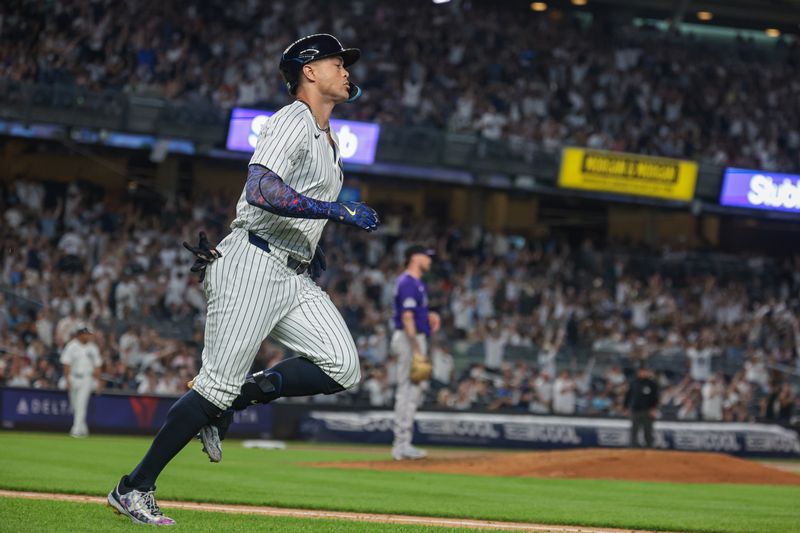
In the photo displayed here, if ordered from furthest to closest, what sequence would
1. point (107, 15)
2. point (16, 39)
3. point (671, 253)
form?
point (671, 253) < point (107, 15) < point (16, 39)

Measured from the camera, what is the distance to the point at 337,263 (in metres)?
26.6

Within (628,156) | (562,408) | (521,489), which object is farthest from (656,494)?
(628,156)

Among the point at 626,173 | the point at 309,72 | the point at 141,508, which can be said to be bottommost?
the point at 141,508

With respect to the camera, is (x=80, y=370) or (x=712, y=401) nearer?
(x=80, y=370)

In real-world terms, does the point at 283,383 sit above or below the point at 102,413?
above

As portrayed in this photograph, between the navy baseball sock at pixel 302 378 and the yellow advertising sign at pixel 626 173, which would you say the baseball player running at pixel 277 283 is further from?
the yellow advertising sign at pixel 626 173

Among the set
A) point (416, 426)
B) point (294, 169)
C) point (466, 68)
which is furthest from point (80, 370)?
point (466, 68)

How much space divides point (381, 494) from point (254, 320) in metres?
3.98

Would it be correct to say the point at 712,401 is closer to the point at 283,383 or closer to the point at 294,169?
the point at 283,383

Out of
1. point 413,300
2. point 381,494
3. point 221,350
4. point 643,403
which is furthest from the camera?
point 643,403

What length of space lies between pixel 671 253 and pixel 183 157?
43.4 feet

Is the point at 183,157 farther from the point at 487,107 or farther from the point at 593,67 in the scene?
the point at 593,67

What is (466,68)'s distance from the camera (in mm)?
31188

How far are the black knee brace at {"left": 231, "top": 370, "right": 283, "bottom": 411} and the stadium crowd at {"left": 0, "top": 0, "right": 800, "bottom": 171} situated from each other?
2034cm
